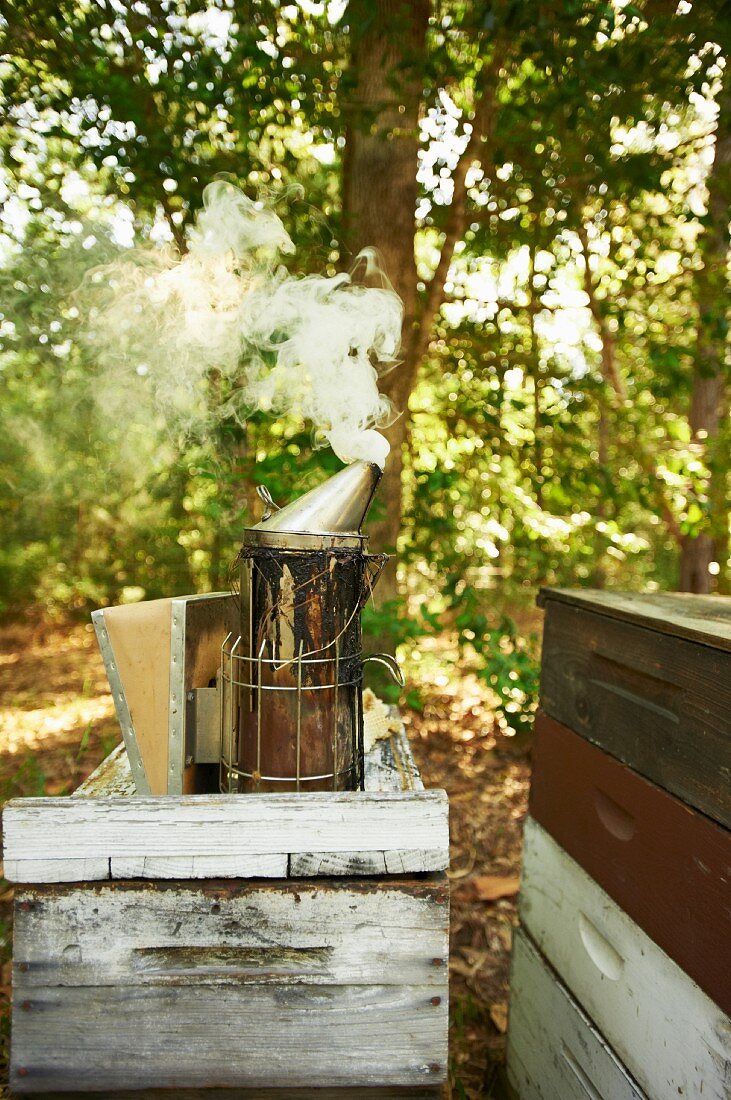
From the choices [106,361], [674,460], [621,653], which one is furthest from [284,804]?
[674,460]

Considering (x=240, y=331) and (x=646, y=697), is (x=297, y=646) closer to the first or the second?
(x=646, y=697)

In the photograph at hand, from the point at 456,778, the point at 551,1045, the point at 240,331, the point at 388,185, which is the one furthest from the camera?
the point at 456,778

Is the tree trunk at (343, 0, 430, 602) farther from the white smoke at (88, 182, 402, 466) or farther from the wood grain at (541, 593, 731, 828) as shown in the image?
the wood grain at (541, 593, 731, 828)

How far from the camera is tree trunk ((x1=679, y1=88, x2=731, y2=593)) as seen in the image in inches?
122

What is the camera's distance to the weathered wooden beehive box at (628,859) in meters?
1.16

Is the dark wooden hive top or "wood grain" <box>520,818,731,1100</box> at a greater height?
the dark wooden hive top

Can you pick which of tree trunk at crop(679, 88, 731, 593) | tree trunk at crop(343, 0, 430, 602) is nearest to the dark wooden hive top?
tree trunk at crop(343, 0, 430, 602)

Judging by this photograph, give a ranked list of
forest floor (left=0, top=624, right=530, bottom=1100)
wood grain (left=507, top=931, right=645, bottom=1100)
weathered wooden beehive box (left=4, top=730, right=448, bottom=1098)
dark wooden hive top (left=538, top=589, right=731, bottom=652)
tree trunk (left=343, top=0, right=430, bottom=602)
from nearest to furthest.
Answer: weathered wooden beehive box (left=4, top=730, right=448, bottom=1098) → dark wooden hive top (left=538, top=589, right=731, bottom=652) → wood grain (left=507, top=931, right=645, bottom=1100) → forest floor (left=0, top=624, right=530, bottom=1100) → tree trunk (left=343, top=0, right=430, bottom=602)

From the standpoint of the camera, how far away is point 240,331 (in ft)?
6.95

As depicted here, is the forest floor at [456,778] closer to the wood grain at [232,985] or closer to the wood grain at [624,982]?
the wood grain at [624,982]

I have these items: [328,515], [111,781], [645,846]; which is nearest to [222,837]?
[111,781]

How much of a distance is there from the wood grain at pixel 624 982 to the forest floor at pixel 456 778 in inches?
26.3

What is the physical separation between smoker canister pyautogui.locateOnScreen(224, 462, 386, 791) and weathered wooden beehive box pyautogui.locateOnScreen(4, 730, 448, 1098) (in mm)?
184

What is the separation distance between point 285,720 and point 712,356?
11.2 ft
